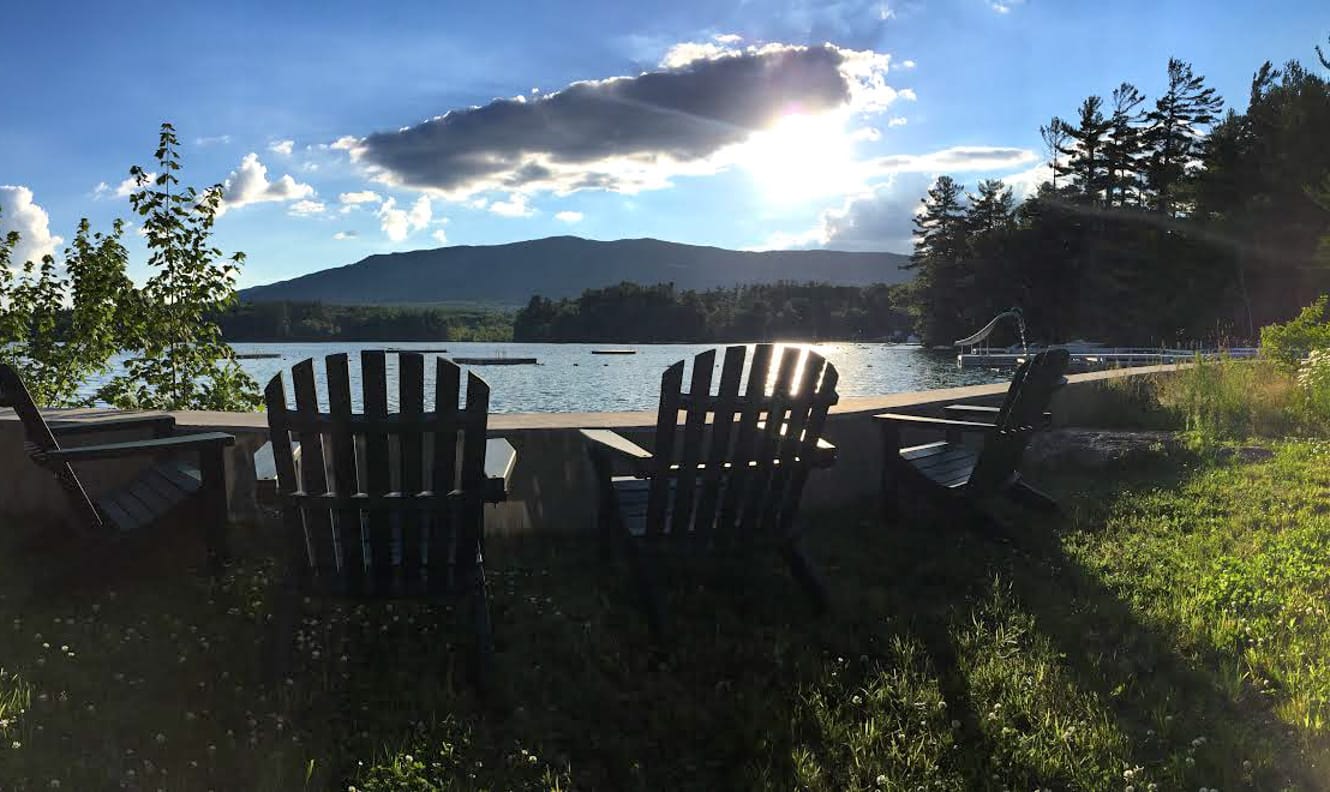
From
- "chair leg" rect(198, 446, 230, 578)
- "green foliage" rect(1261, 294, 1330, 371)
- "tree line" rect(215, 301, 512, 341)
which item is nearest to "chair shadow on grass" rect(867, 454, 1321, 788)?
"chair leg" rect(198, 446, 230, 578)

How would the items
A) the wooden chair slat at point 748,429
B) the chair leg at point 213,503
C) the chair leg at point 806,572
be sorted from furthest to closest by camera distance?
the chair leg at point 213,503, the chair leg at point 806,572, the wooden chair slat at point 748,429

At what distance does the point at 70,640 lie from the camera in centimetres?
295

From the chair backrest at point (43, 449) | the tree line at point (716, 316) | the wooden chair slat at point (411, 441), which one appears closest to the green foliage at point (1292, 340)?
the wooden chair slat at point (411, 441)

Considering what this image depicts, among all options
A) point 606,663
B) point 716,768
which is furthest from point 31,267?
point 716,768

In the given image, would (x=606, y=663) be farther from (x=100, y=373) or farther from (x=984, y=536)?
(x=100, y=373)

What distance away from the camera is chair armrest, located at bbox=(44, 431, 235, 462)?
10.1 feet

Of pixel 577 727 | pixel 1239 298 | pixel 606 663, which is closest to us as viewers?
pixel 577 727

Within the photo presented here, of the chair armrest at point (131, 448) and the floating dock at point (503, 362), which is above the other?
the chair armrest at point (131, 448)

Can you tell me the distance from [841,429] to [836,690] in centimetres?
237

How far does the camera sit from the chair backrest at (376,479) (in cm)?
276

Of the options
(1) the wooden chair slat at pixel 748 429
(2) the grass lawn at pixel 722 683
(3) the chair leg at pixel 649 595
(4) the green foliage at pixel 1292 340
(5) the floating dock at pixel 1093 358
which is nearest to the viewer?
(2) the grass lawn at pixel 722 683

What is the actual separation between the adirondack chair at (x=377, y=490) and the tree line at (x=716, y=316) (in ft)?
398

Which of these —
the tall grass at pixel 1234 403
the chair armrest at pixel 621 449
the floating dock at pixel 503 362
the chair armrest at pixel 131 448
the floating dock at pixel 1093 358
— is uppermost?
the chair armrest at pixel 131 448

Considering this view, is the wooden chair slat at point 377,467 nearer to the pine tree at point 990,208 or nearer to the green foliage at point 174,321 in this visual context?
the green foliage at point 174,321
